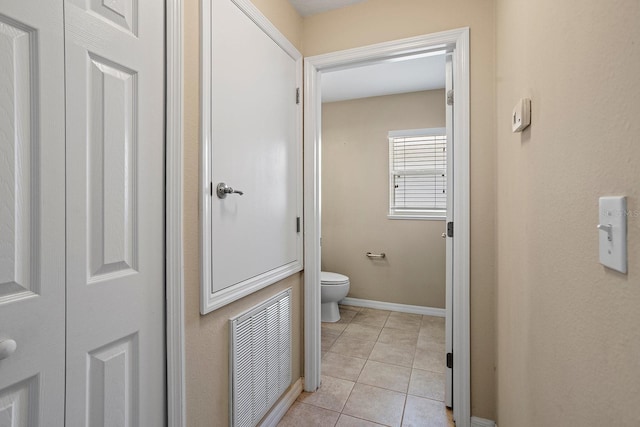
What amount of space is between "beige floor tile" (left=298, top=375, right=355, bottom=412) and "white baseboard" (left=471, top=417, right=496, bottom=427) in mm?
696

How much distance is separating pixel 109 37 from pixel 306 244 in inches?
53.8

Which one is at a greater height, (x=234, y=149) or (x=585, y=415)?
(x=234, y=149)

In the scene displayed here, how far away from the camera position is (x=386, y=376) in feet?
6.94

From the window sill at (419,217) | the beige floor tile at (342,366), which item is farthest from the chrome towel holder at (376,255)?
the beige floor tile at (342,366)

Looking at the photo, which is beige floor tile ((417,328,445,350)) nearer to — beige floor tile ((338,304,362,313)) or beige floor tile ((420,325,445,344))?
beige floor tile ((420,325,445,344))

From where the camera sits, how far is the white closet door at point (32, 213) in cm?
67

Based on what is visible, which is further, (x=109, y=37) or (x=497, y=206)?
(x=497, y=206)

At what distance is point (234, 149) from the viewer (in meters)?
1.33

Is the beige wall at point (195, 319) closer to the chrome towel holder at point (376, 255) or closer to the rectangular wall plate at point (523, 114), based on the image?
the rectangular wall plate at point (523, 114)

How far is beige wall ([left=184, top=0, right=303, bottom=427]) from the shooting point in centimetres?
111

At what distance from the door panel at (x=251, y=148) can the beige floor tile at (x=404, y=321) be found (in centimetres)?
168

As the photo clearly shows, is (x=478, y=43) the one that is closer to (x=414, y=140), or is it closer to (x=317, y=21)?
(x=317, y=21)

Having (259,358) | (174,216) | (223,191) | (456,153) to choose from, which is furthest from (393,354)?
(174,216)

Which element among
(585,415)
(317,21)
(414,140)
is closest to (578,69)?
(585,415)
